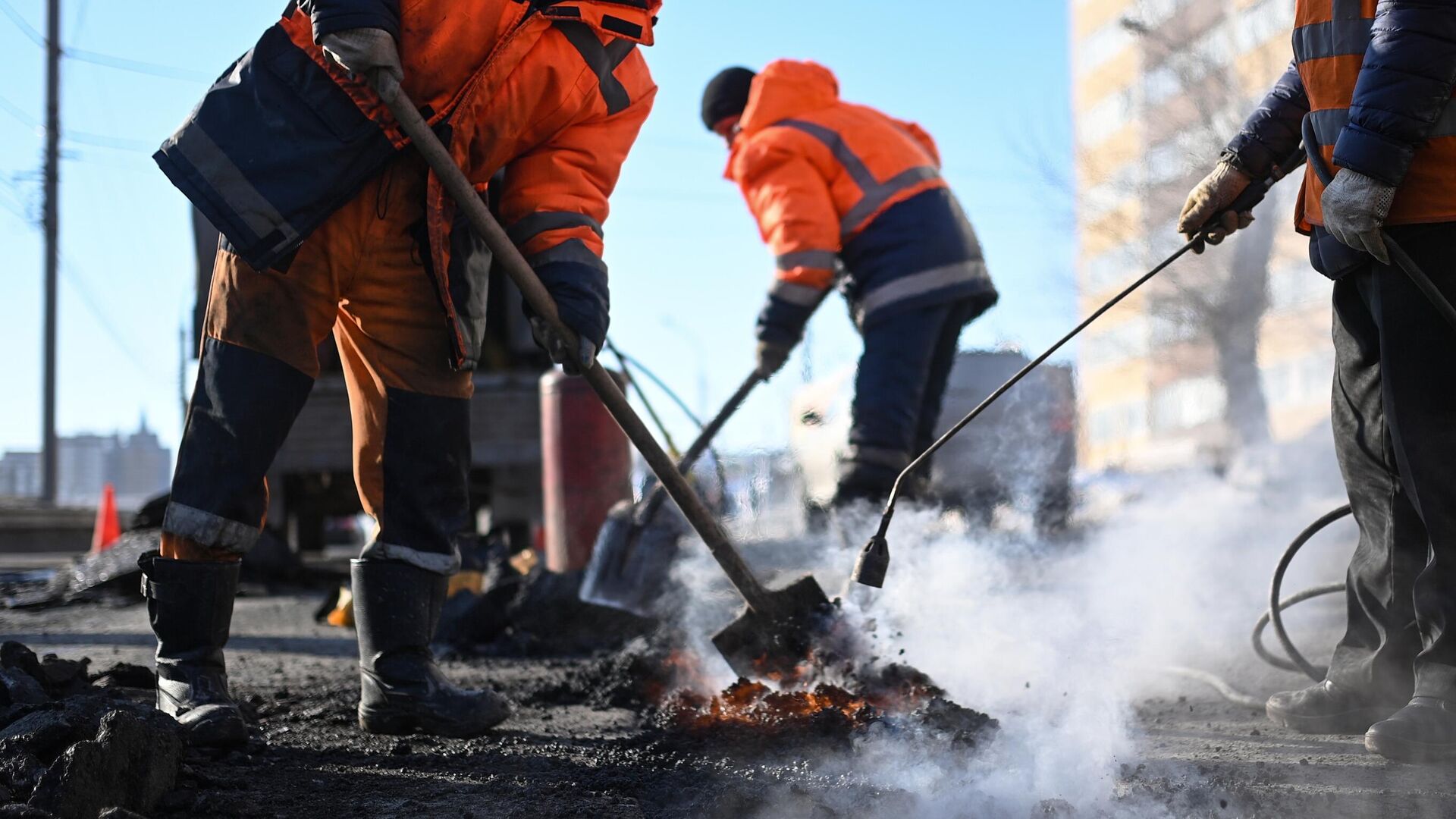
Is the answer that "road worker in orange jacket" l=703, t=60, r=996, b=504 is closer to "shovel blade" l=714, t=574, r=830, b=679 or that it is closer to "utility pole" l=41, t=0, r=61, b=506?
"shovel blade" l=714, t=574, r=830, b=679

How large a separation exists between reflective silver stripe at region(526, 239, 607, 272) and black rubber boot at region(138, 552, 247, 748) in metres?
0.97

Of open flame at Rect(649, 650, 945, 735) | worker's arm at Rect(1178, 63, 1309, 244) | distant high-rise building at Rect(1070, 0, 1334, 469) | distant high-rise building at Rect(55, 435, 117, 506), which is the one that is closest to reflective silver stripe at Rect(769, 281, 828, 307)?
worker's arm at Rect(1178, 63, 1309, 244)

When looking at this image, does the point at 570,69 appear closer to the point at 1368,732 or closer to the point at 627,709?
the point at 627,709

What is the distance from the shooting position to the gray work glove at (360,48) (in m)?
2.53

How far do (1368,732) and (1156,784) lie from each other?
26.4 inches

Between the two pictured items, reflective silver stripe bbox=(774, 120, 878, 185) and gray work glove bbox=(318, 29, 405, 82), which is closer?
gray work glove bbox=(318, 29, 405, 82)

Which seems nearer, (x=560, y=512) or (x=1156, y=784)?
(x=1156, y=784)

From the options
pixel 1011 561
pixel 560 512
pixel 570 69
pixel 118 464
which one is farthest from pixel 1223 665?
pixel 118 464

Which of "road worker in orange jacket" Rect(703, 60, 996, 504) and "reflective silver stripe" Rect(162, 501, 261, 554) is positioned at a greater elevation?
"road worker in orange jacket" Rect(703, 60, 996, 504)

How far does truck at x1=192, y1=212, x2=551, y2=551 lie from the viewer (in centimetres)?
705

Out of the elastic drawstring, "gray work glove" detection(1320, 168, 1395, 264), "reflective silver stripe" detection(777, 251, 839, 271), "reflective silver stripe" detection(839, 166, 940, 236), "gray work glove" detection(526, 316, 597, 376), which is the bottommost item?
"gray work glove" detection(526, 316, 597, 376)

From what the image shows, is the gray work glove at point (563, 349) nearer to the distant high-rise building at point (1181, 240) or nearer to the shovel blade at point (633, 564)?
the shovel blade at point (633, 564)

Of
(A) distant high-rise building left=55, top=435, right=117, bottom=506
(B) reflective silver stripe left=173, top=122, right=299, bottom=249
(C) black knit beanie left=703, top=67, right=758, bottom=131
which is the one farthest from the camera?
(A) distant high-rise building left=55, top=435, right=117, bottom=506

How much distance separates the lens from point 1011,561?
13.9ft
